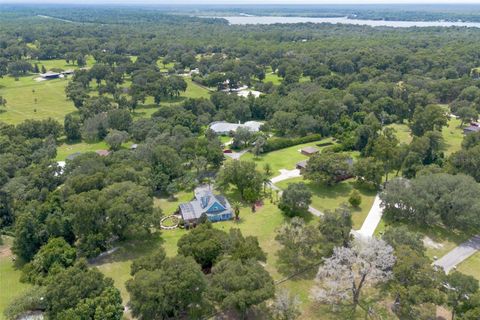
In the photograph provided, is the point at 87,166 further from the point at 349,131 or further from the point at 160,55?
the point at 160,55

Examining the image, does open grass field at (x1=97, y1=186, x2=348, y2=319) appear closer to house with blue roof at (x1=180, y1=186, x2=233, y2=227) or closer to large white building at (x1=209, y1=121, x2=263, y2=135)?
house with blue roof at (x1=180, y1=186, x2=233, y2=227)

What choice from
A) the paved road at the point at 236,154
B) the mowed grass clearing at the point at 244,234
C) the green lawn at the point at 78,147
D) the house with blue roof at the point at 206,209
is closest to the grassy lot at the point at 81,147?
the green lawn at the point at 78,147

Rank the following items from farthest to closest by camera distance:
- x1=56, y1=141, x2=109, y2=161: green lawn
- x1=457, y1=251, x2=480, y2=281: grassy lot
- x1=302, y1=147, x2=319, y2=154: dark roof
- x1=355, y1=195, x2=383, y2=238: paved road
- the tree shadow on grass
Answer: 1. x1=56, y1=141, x2=109, y2=161: green lawn
2. x1=302, y1=147, x2=319, y2=154: dark roof
3. x1=355, y1=195, x2=383, y2=238: paved road
4. the tree shadow on grass
5. x1=457, y1=251, x2=480, y2=281: grassy lot

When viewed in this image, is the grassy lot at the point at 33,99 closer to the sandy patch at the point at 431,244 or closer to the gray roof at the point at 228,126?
the gray roof at the point at 228,126

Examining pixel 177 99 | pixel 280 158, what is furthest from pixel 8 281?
pixel 177 99

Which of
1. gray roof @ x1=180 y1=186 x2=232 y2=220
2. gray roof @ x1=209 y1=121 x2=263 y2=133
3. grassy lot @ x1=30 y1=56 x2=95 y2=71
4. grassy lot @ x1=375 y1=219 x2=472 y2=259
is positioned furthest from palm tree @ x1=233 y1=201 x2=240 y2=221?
grassy lot @ x1=30 y1=56 x2=95 y2=71

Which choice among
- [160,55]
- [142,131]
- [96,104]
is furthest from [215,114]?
[160,55]
